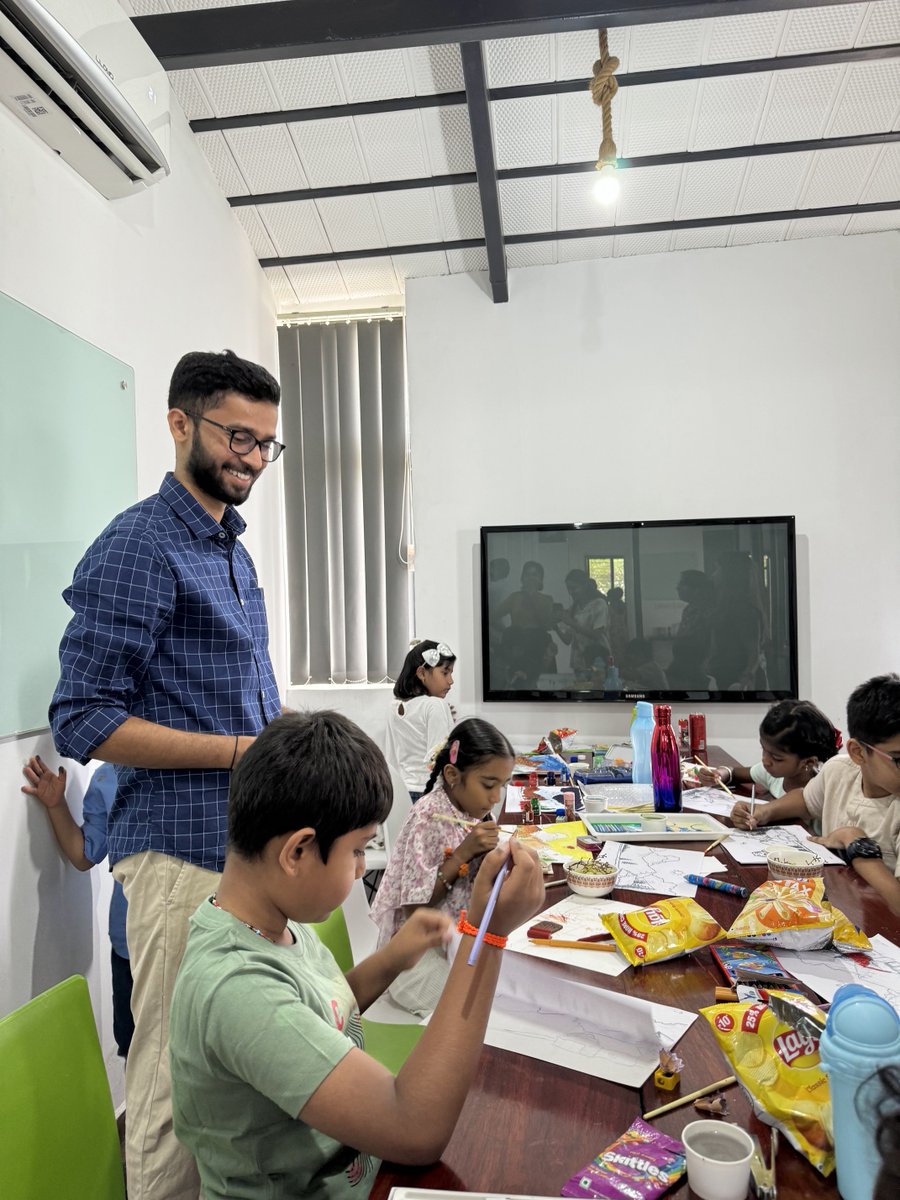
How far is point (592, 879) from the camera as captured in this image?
1.52 m

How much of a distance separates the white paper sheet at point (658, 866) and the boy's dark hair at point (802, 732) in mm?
692

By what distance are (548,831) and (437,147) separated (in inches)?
117

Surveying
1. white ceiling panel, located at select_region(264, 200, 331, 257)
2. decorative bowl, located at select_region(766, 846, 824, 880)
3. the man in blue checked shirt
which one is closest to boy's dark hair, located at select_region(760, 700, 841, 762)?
decorative bowl, located at select_region(766, 846, 824, 880)

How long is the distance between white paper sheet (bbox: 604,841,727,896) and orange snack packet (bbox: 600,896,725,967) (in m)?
0.26

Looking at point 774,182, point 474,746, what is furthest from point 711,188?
point 474,746

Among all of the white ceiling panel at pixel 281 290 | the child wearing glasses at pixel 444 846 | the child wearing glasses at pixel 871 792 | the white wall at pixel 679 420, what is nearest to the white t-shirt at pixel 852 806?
the child wearing glasses at pixel 871 792

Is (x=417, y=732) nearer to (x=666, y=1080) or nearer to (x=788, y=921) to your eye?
(x=788, y=921)

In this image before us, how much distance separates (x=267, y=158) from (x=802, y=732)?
3185 millimetres

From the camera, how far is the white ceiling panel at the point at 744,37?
3047mm

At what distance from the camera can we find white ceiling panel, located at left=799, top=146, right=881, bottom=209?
363 cm

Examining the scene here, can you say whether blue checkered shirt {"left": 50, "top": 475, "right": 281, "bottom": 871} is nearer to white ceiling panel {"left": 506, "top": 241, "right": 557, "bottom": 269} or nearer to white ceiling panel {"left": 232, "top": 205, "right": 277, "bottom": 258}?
white ceiling panel {"left": 232, "top": 205, "right": 277, "bottom": 258}

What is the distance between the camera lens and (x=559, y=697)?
4.07 meters

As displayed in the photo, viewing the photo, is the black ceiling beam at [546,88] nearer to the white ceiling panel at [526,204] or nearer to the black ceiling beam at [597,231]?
the white ceiling panel at [526,204]

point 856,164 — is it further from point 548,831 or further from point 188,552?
point 188,552
